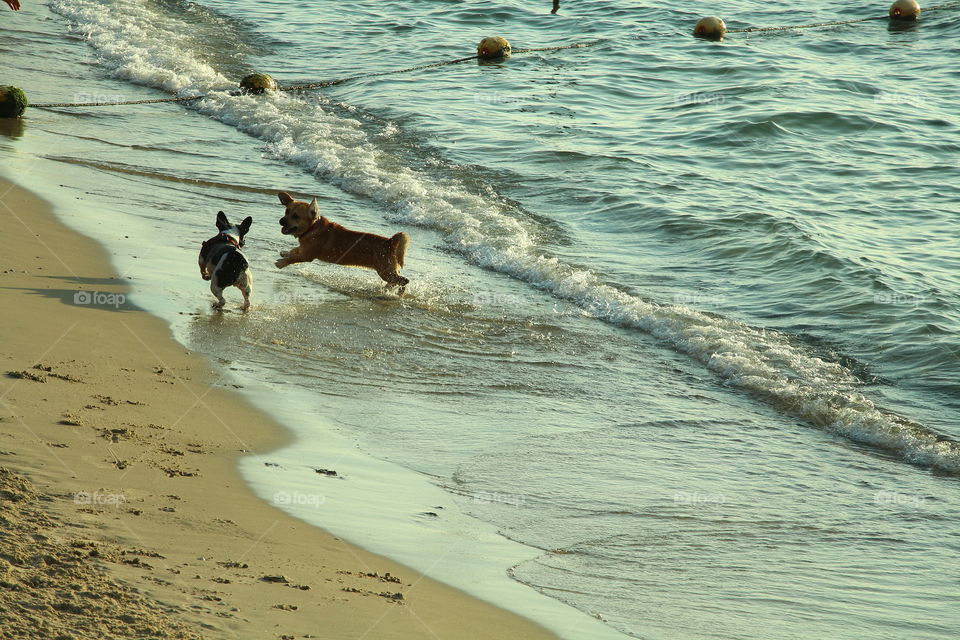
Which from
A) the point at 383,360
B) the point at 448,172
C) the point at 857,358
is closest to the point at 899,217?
the point at 857,358

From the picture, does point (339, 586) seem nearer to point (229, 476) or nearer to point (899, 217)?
point (229, 476)

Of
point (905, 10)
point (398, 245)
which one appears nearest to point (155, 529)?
point (398, 245)

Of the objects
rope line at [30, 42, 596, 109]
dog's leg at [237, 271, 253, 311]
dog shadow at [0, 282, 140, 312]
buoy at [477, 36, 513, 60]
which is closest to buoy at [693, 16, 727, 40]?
rope line at [30, 42, 596, 109]

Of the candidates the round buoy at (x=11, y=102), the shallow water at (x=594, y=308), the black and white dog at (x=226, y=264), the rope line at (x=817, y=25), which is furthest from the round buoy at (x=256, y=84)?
the rope line at (x=817, y=25)

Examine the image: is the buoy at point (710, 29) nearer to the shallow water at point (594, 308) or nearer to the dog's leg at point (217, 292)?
the shallow water at point (594, 308)

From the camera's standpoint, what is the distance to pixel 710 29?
25469mm

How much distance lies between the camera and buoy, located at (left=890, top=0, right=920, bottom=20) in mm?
25672

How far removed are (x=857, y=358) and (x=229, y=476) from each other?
623cm

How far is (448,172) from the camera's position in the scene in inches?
601

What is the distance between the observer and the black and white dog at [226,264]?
8.35 metres

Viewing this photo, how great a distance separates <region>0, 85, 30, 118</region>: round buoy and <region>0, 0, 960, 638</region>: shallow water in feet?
0.81

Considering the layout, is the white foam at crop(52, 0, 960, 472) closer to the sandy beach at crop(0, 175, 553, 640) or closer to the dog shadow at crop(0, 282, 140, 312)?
the sandy beach at crop(0, 175, 553, 640)

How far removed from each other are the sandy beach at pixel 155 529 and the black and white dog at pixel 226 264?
1233mm

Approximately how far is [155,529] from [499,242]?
7801 millimetres
